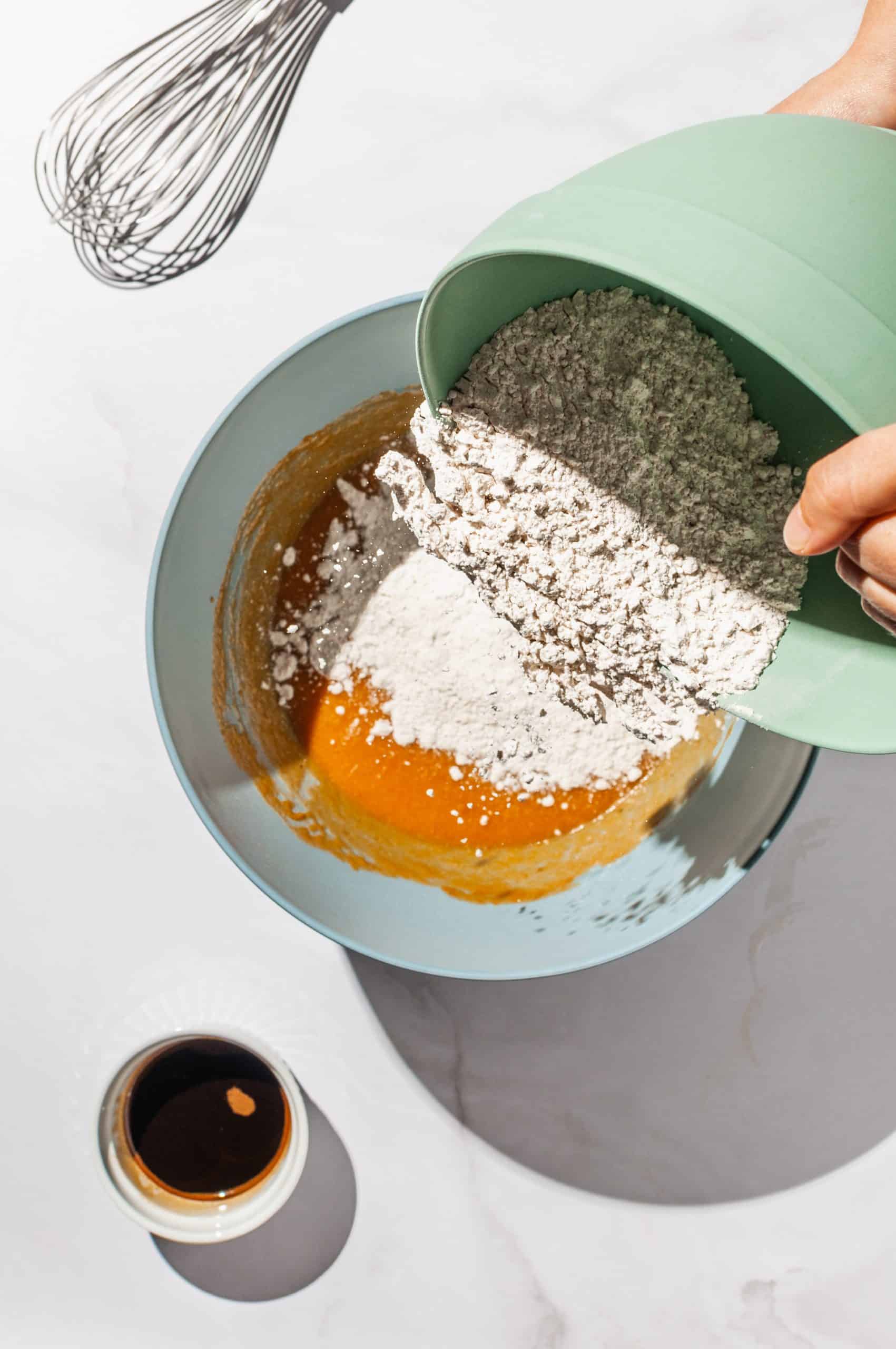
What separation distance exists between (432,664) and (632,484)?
269 millimetres

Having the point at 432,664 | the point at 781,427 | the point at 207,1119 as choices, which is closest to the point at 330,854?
the point at 432,664

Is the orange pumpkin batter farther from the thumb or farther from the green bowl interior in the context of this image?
the thumb

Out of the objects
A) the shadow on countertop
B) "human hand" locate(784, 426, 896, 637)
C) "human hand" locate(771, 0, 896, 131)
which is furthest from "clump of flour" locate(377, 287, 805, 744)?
the shadow on countertop

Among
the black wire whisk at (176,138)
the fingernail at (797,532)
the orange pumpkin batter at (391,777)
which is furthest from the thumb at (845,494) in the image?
the black wire whisk at (176,138)

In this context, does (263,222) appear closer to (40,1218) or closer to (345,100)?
(345,100)

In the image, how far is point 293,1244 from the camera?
92 centimetres

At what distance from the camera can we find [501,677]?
2.64 ft

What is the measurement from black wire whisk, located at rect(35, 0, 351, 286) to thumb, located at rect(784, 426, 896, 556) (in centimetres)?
63

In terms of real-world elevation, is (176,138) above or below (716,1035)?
above

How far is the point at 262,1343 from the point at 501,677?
0.69m

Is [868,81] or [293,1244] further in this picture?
[293,1244]

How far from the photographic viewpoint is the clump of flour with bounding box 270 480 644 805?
81 cm

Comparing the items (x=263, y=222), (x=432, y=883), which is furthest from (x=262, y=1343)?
(x=263, y=222)

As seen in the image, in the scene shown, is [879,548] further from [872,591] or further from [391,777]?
[391,777]
